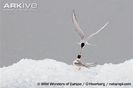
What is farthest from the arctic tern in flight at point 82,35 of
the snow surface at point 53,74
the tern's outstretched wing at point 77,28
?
the snow surface at point 53,74

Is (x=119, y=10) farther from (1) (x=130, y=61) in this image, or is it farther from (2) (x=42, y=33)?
(2) (x=42, y=33)

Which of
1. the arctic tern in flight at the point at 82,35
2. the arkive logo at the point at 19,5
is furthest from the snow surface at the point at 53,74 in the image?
the arkive logo at the point at 19,5

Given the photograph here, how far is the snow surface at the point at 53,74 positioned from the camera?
1890mm

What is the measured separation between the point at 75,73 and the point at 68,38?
16cm

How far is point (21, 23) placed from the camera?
6.21ft

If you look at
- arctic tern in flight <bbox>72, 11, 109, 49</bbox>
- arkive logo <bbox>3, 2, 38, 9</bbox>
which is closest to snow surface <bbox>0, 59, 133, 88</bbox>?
arctic tern in flight <bbox>72, 11, 109, 49</bbox>

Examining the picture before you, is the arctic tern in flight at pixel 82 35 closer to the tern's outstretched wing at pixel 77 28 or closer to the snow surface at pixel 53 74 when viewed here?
the tern's outstretched wing at pixel 77 28

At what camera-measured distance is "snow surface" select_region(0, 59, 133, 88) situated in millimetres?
1890

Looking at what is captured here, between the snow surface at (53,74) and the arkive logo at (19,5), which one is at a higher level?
the arkive logo at (19,5)

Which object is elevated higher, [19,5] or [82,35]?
[19,5]

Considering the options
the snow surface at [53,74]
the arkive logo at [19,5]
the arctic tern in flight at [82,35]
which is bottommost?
the snow surface at [53,74]

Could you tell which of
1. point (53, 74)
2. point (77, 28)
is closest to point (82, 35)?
point (77, 28)

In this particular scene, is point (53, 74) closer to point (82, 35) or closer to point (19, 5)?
point (82, 35)

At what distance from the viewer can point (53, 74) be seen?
189cm
